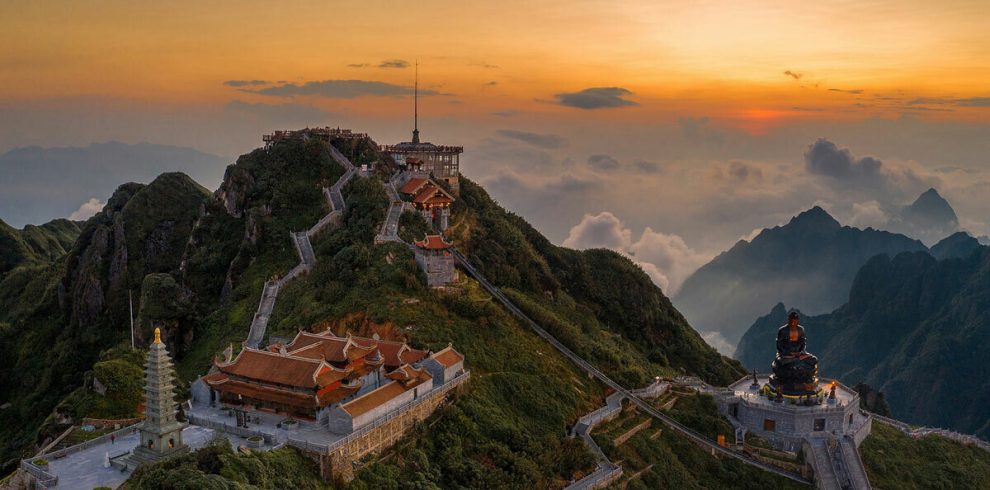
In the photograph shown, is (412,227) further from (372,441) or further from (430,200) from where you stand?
(372,441)

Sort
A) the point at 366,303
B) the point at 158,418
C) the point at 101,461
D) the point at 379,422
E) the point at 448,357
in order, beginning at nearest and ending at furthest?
1. the point at 158,418
2. the point at 101,461
3. the point at 379,422
4. the point at 448,357
5. the point at 366,303

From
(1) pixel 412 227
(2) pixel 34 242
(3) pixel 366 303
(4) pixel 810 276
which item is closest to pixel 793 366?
(3) pixel 366 303

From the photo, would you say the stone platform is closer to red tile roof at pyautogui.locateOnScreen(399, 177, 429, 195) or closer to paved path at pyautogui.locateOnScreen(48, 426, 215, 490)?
red tile roof at pyautogui.locateOnScreen(399, 177, 429, 195)

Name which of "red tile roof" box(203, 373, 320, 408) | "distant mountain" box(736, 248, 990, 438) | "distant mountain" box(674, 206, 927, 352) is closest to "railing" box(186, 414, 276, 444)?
"red tile roof" box(203, 373, 320, 408)

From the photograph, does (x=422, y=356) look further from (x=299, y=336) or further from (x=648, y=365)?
(x=648, y=365)

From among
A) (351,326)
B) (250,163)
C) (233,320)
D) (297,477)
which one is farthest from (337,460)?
(250,163)

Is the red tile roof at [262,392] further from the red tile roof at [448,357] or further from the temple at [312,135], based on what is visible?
the temple at [312,135]
